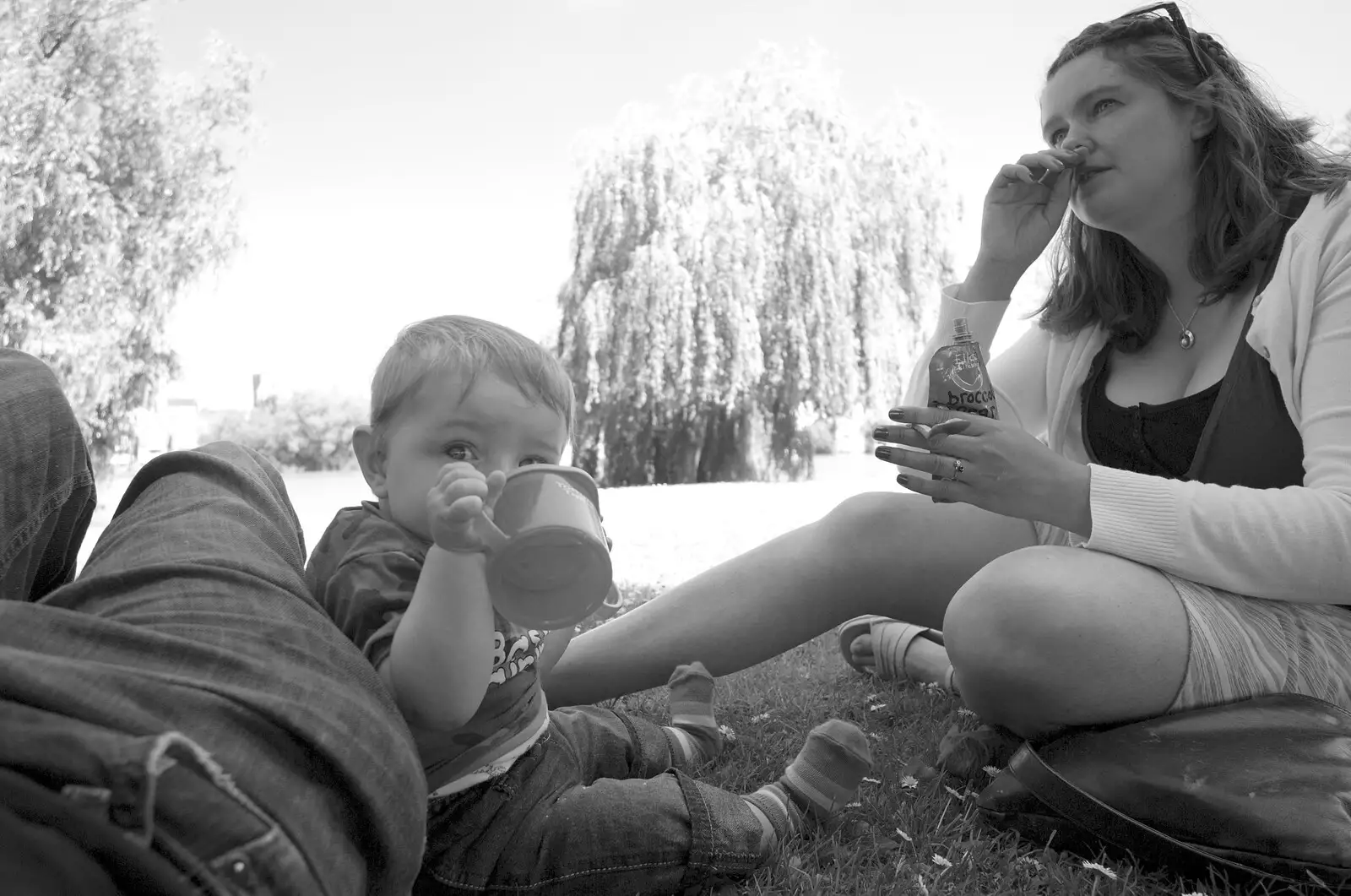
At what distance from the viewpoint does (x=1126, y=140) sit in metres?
2.13

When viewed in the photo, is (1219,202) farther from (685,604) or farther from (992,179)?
(685,604)

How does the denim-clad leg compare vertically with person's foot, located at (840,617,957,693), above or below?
above

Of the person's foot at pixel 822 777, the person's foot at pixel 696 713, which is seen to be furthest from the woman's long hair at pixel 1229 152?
the person's foot at pixel 696 713

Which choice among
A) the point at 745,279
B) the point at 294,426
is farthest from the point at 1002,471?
the point at 294,426

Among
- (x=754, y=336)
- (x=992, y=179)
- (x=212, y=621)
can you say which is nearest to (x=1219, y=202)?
(x=992, y=179)

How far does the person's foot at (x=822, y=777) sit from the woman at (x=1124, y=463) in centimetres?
26

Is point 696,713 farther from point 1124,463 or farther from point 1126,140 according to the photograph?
point 1126,140

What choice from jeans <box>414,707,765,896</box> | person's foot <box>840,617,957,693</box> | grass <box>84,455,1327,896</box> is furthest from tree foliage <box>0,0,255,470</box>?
jeans <box>414,707,765,896</box>

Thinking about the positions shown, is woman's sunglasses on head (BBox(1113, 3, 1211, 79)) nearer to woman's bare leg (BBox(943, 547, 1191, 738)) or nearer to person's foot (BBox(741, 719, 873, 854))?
woman's bare leg (BBox(943, 547, 1191, 738))

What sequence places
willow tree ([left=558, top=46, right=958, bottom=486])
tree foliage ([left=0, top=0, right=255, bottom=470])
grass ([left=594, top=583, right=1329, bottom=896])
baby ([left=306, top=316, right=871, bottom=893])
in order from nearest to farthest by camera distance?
baby ([left=306, top=316, right=871, bottom=893]) → grass ([left=594, top=583, right=1329, bottom=896]) → tree foliage ([left=0, top=0, right=255, bottom=470]) → willow tree ([left=558, top=46, right=958, bottom=486])

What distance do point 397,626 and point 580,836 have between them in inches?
16.6

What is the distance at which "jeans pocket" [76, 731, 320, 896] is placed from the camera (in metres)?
0.83

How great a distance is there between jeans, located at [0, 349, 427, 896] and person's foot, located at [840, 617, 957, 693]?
1.72 m

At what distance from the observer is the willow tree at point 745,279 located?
49.8 ft
